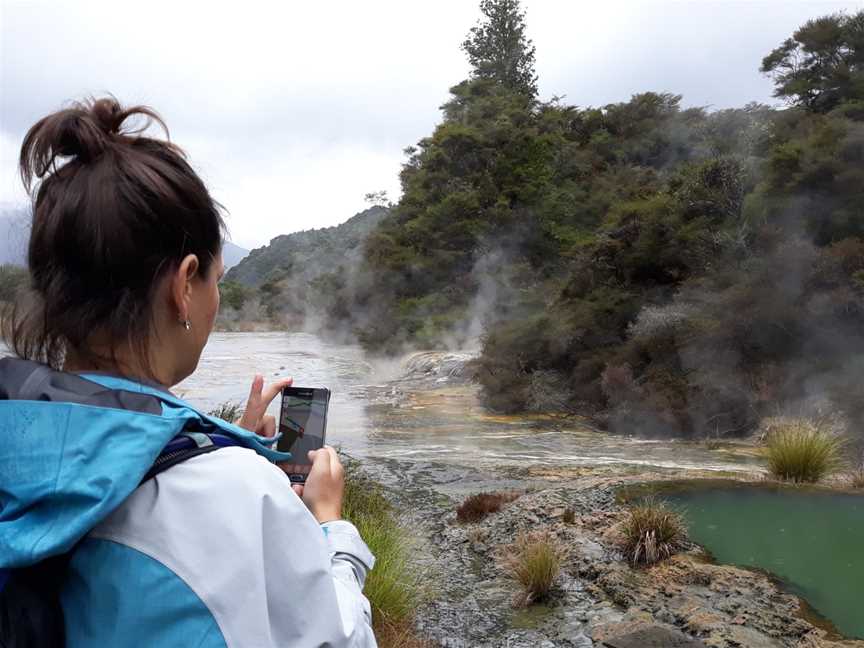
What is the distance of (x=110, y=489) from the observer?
911mm

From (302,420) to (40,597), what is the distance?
86 cm

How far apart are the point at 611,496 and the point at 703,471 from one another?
82.8 inches

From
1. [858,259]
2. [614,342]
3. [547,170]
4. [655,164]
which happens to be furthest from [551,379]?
[655,164]

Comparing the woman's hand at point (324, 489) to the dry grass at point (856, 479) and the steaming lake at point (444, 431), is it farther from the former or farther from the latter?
the steaming lake at point (444, 431)

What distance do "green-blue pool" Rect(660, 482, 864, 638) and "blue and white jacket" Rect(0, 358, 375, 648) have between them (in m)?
5.01

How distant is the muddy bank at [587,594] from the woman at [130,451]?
435 cm

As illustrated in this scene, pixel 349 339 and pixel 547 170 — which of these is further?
pixel 349 339

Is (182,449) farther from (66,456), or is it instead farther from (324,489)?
(324,489)

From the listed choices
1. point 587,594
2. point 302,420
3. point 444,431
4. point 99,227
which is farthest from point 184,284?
point 444,431

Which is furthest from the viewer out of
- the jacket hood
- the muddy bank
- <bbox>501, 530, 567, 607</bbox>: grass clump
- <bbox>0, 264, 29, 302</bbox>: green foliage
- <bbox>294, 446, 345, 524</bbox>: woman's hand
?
<bbox>501, 530, 567, 607</bbox>: grass clump

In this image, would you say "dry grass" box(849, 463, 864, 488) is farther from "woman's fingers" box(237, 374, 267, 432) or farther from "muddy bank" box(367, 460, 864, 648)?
"woman's fingers" box(237, 374, 267, 432)

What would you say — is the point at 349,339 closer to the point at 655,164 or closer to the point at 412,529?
the point at 655,164

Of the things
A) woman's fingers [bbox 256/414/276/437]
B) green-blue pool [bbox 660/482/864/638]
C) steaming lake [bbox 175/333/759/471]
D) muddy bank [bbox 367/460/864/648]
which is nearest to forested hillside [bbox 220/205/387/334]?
steaming lake [bbox 175/333/759/471]

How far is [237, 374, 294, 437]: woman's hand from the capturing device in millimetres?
1635
